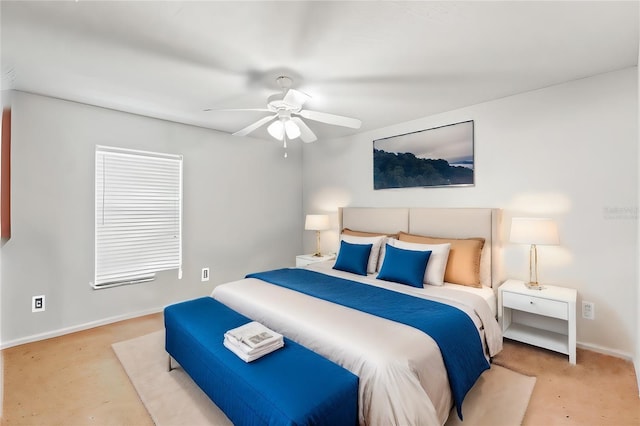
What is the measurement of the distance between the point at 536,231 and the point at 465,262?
0.63m

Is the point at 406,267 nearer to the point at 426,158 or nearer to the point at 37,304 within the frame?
the point at 426,158

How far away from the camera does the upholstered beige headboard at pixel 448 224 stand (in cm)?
296

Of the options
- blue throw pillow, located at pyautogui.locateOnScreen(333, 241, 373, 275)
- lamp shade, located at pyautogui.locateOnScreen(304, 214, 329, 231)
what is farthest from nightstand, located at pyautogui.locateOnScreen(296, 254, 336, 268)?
blue throw pillow, located at pyautogui.locateOnScreen(333, 241, 373, 275)

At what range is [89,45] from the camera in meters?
2.05

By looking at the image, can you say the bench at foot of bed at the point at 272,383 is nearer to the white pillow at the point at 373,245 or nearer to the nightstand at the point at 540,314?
the white pillow at the point at 373,245

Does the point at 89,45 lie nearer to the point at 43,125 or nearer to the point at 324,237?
the point at 43,125

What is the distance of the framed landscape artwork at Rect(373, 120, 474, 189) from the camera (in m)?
3.29

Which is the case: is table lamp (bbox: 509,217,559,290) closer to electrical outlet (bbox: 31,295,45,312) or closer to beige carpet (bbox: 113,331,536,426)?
beige carpet (bbox: 113,331,536,426)

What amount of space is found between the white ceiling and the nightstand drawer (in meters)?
1.90

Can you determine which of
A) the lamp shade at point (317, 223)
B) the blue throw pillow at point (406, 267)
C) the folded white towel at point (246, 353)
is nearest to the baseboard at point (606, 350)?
the blue throw pillow at point (406, 267)

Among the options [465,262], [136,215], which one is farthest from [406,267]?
[136,215]

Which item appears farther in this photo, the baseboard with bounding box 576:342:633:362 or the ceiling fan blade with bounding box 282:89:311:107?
the baseboard with bounding box 576:342:633:362

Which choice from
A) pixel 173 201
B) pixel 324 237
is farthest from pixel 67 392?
pixel 324 237

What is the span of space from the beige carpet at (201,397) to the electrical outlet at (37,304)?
1.14m
